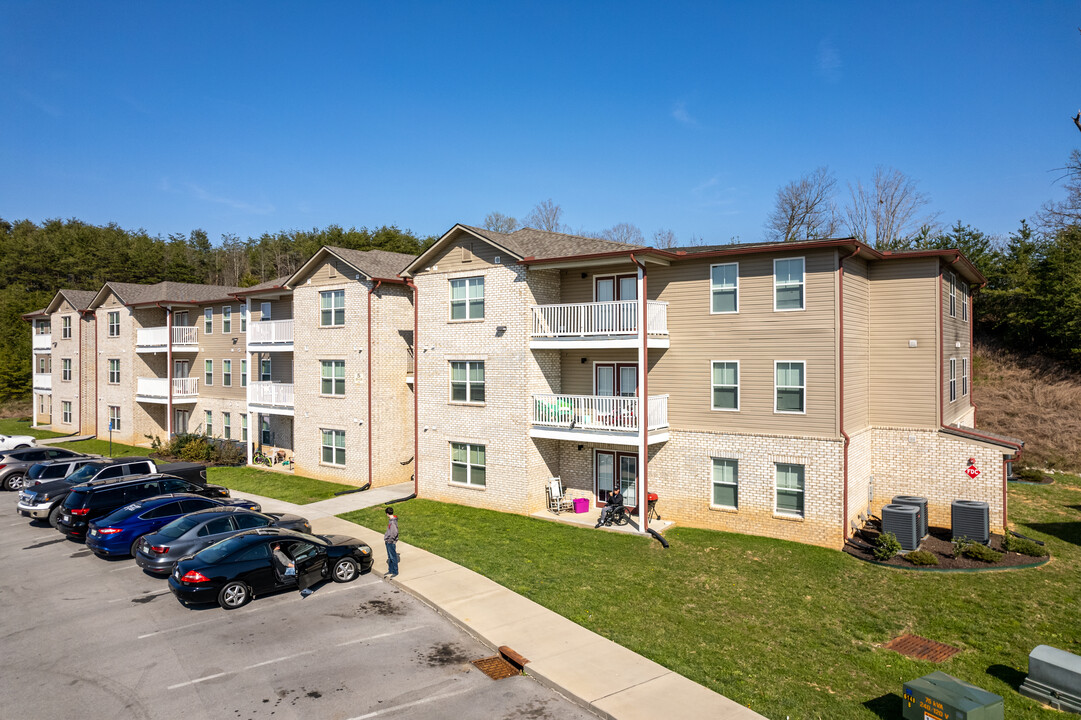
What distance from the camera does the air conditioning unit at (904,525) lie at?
18.0 m

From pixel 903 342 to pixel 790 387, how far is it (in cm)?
472

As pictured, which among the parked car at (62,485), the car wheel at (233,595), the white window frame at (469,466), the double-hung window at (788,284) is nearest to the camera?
the car wheel at (233,595)

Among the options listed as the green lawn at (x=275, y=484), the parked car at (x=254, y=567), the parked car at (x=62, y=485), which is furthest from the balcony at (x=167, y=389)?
the parked car at (x=254, y=567)

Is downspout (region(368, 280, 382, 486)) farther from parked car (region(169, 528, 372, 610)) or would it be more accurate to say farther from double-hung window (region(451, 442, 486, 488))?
parked car (region(169, 528, 372, 610))

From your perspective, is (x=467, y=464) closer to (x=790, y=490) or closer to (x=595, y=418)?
(x=595, y=418)

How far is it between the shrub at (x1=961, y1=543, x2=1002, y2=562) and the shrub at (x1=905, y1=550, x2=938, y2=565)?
2.95 feet

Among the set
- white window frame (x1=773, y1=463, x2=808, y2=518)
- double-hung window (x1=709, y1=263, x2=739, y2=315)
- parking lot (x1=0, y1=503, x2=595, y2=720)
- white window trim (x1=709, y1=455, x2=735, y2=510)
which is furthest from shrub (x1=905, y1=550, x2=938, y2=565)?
parking lot (x1=0, y1=503, x2=595, y2=720)

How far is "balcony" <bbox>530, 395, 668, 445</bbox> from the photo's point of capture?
67.3 feet

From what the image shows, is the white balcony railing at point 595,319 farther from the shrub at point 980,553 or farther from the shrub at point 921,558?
the shrub at point 980,553

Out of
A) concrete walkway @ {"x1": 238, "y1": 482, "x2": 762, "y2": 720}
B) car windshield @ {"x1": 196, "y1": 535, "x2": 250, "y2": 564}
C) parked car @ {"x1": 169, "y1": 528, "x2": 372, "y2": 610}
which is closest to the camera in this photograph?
concrete walkway @ {"x1": 238, "y1": 482, "x2": 762, "y2": 720}

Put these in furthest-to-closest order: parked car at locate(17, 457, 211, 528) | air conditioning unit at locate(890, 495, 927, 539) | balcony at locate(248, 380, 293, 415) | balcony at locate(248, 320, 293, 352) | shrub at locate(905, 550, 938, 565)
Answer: balcony at locate(248, 320, 293, 352)
balcony at locate(248, 380, 293, 415)
parked car at locate(17, 457, 211, 528)
air conditioning unit at locate(890, 495, 927, 539)
shrub at locate(905, 550, 938, 565)

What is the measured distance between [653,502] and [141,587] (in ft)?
46.2

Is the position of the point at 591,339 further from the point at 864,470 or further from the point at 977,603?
the point at 977,603

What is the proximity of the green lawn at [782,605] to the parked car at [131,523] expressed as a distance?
Answer: 553 centimetres
